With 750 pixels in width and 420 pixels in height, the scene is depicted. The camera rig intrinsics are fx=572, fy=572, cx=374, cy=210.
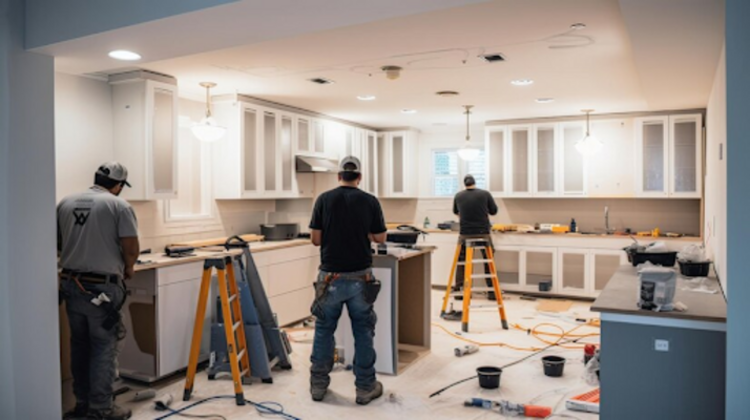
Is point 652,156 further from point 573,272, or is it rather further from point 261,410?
point 261,410

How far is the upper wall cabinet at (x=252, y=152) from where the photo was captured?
19.3ft

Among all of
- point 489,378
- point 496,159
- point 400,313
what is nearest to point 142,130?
point 400,313

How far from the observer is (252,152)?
238 inches

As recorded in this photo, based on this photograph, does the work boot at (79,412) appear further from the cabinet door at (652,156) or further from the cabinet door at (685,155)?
the cabinet door at (685,155)

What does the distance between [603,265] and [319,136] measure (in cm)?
392

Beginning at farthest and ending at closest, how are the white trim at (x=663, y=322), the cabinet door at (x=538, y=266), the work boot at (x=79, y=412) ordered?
the cabinet door at (x=538, y=266) < the work boot at (x=79, y=412) < the white trim at (x=663, y=322)

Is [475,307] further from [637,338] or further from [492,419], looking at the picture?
[637,338]

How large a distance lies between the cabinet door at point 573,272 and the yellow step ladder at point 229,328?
15.1 ft

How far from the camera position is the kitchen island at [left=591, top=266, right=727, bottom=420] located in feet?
8.64

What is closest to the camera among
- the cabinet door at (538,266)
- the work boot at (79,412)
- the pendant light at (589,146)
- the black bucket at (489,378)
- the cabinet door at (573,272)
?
the work boot at (79,412)

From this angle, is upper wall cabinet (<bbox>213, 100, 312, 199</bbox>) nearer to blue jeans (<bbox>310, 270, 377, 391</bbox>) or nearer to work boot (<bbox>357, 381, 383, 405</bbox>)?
blue jeans (<bbox>310, 270, 377, 391</bbox>)

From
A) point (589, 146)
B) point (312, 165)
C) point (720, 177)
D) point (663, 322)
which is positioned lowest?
point (663, 322)

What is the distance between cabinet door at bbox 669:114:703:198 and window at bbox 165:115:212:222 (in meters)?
5.51

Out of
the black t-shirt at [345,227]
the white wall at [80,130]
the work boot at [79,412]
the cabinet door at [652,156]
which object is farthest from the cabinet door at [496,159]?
the work boot at [79,412]
